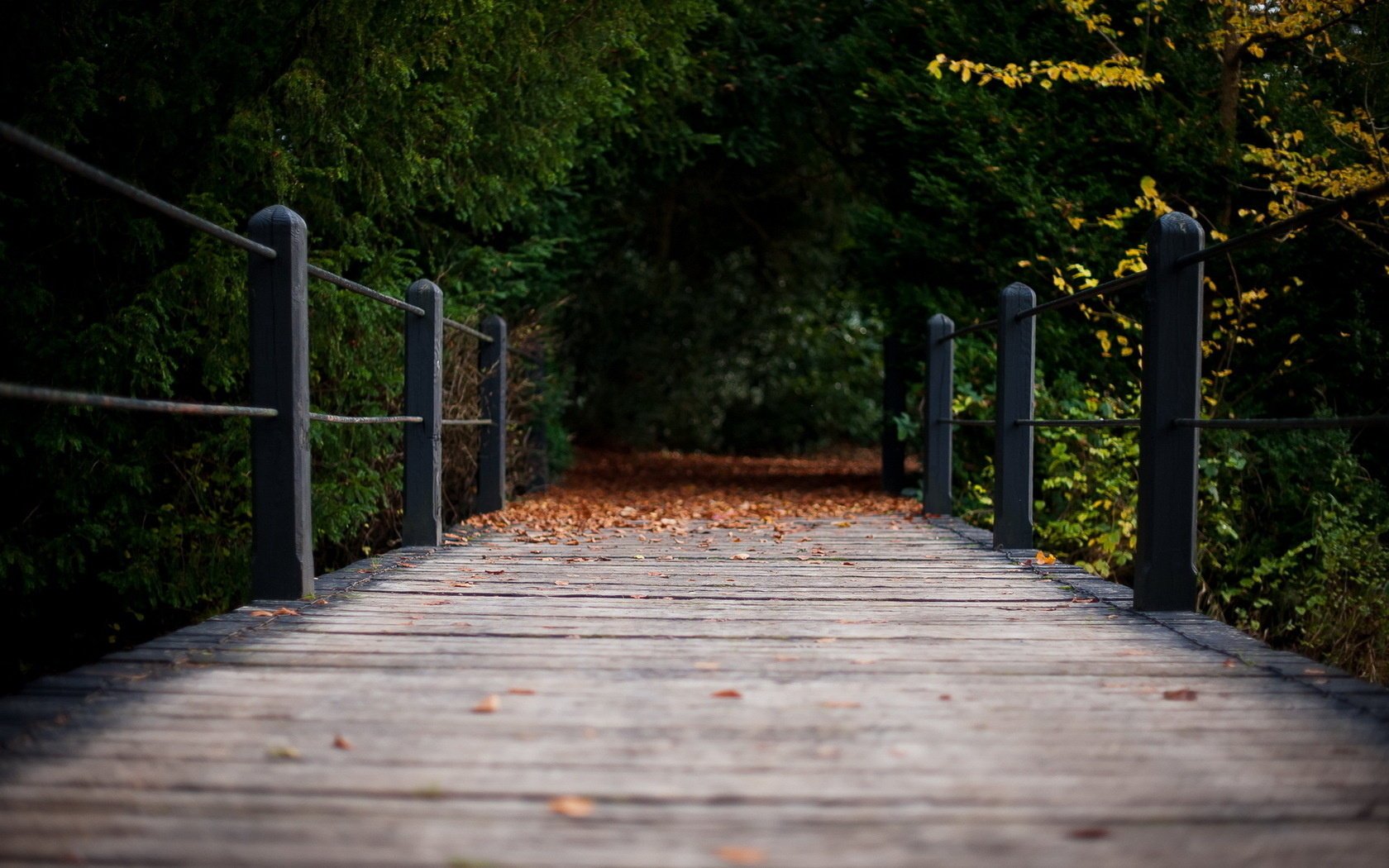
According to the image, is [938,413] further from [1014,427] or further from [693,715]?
[693,715]

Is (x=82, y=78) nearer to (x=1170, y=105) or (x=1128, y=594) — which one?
(x=1128, y=594)

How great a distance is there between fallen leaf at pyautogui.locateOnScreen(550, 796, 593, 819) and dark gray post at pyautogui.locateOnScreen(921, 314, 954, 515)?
4.92 m

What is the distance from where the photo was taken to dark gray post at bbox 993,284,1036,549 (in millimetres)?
4777

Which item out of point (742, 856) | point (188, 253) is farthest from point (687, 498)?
point (742, 856)

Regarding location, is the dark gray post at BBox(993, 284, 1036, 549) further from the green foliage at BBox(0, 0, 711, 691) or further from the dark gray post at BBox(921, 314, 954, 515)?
the green foliage at BBox(0, 0, 711, 691)

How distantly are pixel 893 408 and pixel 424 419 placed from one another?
4593mm

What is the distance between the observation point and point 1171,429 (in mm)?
3234

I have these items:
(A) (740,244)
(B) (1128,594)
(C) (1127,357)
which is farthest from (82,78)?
(A) (740,244)

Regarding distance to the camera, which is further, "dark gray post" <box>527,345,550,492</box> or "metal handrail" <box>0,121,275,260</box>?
"dark gray post" <box>527,345,550,492</box>

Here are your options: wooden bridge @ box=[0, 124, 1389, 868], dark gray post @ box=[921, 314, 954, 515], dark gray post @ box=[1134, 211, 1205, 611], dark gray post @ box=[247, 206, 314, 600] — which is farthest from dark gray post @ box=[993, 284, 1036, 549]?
dark gray post @ box=[247, 206, 314, 600]

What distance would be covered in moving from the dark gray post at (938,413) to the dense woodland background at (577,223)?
16.7 inches

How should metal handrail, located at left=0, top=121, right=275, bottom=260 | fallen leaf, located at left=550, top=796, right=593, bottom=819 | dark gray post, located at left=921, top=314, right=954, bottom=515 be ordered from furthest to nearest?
dark gray post, located at left=921, top=314, right=954, bottom=515, metal handrail, located at left=0, top=121, right=275, bottom=260, fallen leaf, located at left=550, top=796, right=593, bottom=819

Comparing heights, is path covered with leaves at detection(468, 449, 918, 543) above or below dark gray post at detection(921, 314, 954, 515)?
below

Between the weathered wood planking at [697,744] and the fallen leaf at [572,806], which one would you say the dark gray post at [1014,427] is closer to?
the weathered wood planking at [697,744]
